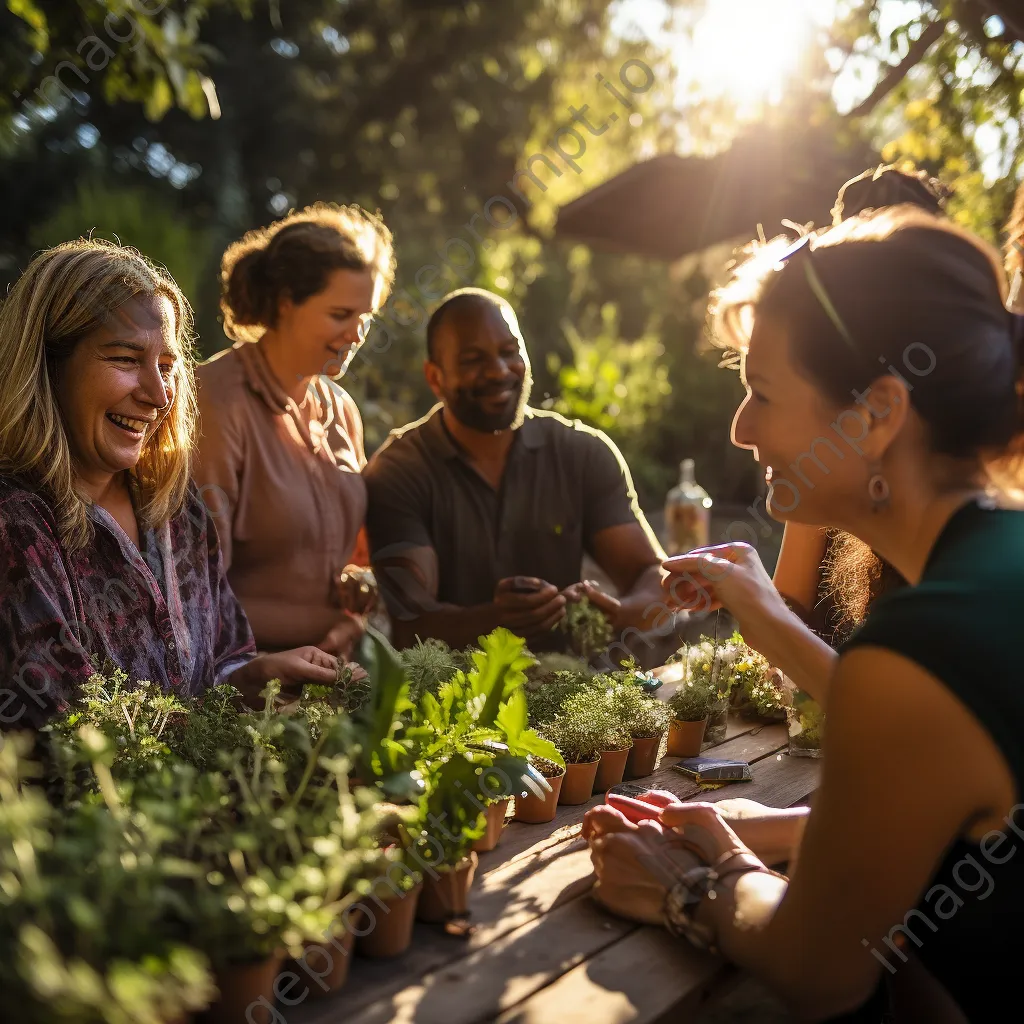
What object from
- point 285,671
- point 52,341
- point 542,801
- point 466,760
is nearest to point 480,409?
point 285,671

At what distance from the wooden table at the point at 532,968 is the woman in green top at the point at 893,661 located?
64 mm

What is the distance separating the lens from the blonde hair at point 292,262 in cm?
359

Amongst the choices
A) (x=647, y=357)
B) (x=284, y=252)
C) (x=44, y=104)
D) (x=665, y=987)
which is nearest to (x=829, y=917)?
(x=665, y=987)

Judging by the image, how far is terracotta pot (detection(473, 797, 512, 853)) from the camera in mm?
1879

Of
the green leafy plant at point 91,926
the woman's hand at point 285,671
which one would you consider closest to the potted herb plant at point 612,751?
the woman's hand at point 285,671

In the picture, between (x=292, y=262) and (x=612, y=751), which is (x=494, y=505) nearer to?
(x=292, y=262)

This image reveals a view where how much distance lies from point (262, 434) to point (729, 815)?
221 cm


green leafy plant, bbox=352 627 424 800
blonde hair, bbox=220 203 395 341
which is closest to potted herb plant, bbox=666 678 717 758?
green leafy plant, bbox=352 627 424 800

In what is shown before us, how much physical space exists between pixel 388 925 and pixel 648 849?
1.58 ft

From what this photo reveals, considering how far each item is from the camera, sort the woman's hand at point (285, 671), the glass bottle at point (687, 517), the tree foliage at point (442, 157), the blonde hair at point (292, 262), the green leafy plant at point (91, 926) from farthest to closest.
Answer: the tree foliage at point (442, 157)
the glass bottle at point (687, 517)
the blonde hair at point (292, 262)
the woman's hand at point (285, 671)
the green leafy plant at point (91, 926)

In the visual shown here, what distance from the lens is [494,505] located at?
4.02 meters

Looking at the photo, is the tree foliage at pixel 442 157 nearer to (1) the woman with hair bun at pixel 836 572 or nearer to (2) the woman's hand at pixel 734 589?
(1) the woman with hair bun at pixel 836 572

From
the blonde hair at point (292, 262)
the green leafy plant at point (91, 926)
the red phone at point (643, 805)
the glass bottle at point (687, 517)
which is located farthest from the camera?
the glass bottle at point (687, 517)

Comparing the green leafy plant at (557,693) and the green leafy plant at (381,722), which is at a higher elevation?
the green leafy plant at (381,722)
